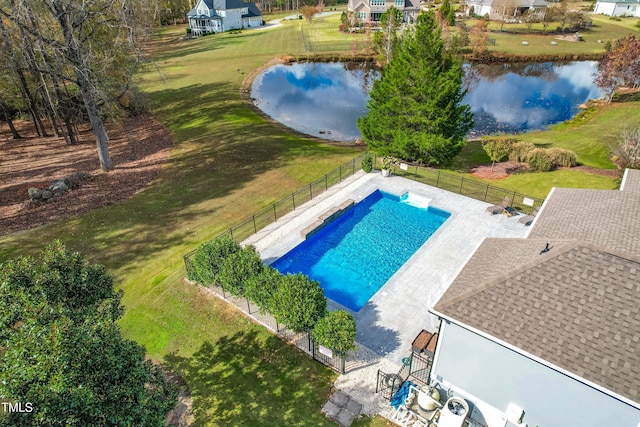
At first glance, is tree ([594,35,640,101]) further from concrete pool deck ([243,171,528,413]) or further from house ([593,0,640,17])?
house ([593,0,640,17])

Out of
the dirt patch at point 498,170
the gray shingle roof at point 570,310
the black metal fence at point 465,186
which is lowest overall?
the dirt patch at point 498,170

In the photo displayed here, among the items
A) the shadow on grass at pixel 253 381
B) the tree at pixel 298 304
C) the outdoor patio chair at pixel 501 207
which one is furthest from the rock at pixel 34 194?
the outdoor patio chair at pixel 501 207

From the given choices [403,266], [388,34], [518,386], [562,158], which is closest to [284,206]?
[403,266]

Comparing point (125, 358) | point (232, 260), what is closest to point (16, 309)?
point (125, 358)

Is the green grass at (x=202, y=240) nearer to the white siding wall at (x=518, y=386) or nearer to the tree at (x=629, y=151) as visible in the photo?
the white siding wall at (x=518, y=386)

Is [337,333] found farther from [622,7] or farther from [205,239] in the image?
[622,7]

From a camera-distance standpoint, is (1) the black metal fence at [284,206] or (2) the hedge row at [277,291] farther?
(1) the black metal fence at [284,206]

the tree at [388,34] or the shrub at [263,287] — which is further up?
the tree at [388,34]
